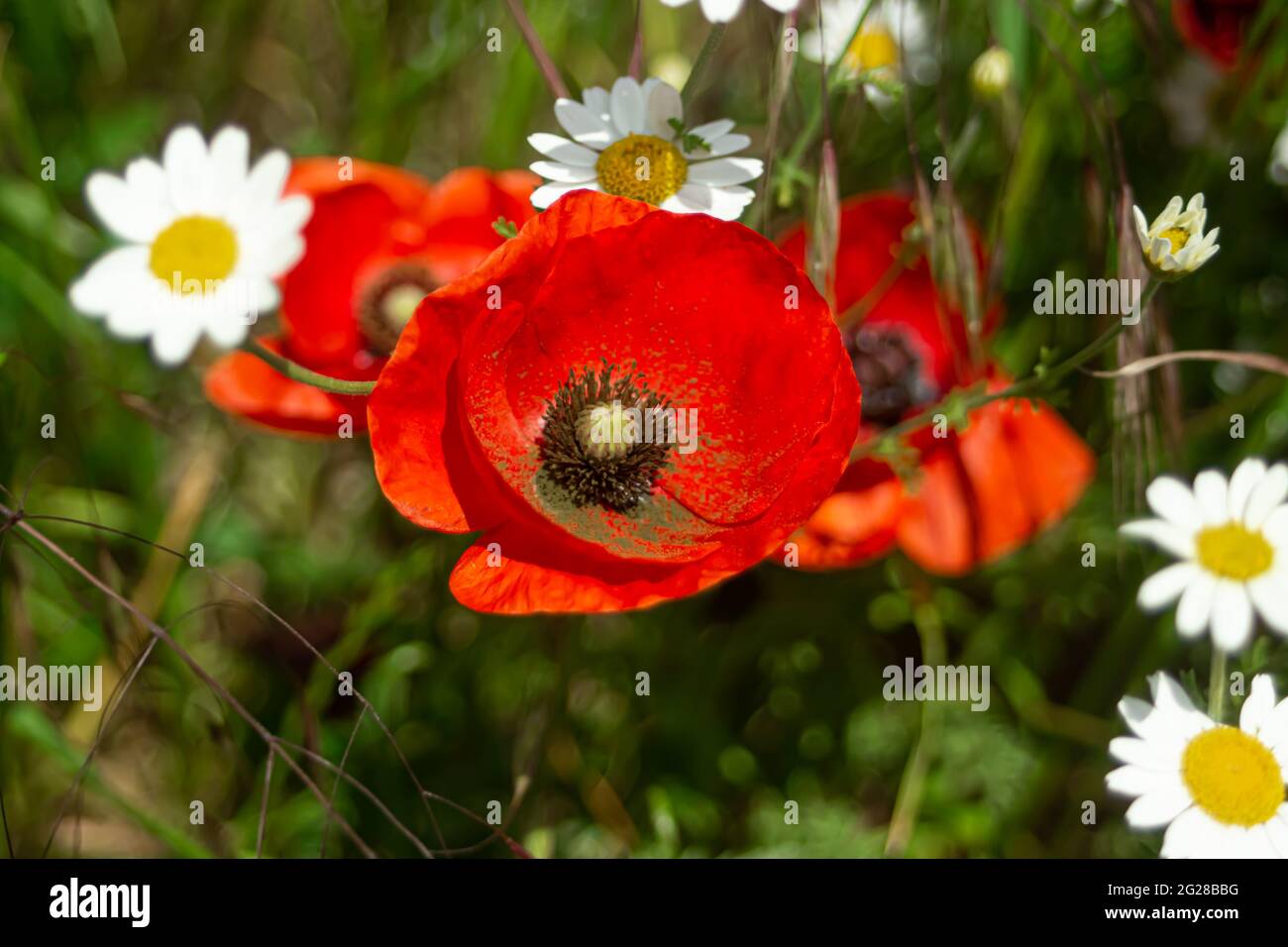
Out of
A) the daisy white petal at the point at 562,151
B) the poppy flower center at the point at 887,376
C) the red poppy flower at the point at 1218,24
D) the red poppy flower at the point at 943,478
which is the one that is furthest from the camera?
the red poppy flower at the point at 1218,24

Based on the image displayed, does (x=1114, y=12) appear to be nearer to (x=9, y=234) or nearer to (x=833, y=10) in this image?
(x=833, y=10)

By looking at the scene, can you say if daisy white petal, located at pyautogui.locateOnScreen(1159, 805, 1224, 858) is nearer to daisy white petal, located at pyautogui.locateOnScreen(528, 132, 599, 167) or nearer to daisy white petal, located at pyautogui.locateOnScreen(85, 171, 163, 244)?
daisy white petal, located at pyautogui.locateOnScreen(528, 132, 599, 167)

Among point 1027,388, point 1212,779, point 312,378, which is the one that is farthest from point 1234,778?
point 312,378

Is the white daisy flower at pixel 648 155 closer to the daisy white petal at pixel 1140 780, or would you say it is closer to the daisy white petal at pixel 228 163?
the daisy white petal at pixel 228 163

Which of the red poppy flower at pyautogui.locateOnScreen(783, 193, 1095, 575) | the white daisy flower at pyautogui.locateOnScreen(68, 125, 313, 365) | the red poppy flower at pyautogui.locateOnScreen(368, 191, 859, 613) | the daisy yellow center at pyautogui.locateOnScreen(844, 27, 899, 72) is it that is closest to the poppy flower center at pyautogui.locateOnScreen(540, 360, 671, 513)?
the red poppy flower at pyautogui.locateOnScreen(368, 191, 859, 613)

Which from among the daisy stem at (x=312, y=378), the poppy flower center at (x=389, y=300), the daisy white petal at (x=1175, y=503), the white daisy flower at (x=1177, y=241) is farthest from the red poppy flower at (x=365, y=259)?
the daisy white petal at (x=1175, y=503)

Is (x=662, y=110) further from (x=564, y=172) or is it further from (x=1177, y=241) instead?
(x=1177, y=241)
